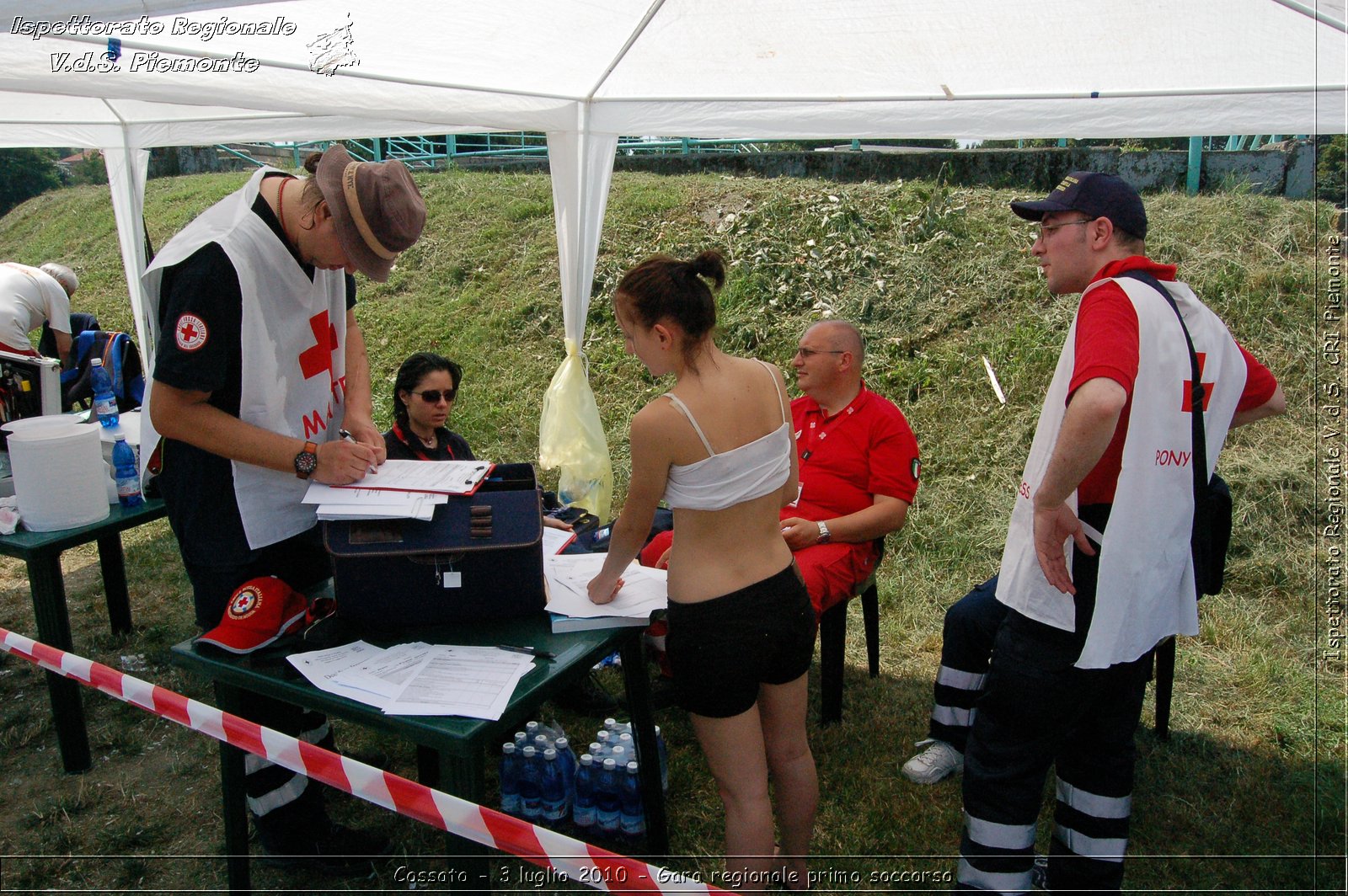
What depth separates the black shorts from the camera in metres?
1.98

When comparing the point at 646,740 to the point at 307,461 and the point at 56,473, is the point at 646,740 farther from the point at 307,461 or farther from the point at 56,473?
the point at 56,473

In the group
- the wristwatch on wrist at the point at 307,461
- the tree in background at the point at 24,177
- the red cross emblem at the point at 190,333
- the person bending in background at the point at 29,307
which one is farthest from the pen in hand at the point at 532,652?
the tree in background at the point at 24,177

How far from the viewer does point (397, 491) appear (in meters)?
2.05

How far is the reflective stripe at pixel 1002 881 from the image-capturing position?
215 centimetres

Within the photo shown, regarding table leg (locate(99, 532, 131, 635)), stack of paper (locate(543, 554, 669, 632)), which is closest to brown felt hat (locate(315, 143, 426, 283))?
stack of paper (locate(543, 554, 669, 632))

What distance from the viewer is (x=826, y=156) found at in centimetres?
854

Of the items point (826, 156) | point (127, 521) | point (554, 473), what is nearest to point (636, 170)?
point (826, 156)

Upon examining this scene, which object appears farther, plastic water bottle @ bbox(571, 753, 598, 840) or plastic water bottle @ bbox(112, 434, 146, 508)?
plastic water bottle @ bbox(112, 434, 146, 508)

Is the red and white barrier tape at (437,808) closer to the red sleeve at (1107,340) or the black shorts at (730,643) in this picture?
the black shorts at (730,643)

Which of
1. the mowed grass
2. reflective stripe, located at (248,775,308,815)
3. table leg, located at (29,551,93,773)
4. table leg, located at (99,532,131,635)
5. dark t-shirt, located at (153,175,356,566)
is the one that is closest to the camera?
dark t-shirt, located at (153,175,356,566)

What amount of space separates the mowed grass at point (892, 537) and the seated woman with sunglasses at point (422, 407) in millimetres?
1153

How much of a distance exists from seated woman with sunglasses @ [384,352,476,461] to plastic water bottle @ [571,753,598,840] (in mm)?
1483

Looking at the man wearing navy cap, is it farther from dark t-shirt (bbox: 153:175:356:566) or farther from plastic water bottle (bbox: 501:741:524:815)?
dark t-shirt (bbox: 153:175:356:566)

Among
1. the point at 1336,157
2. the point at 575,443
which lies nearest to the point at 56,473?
the point at 575,443
